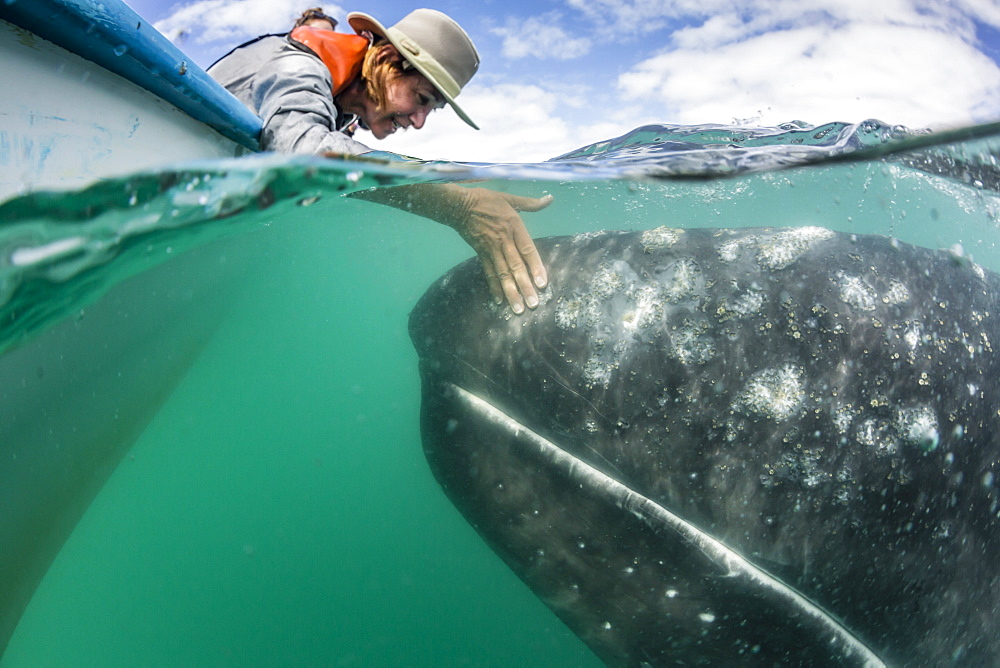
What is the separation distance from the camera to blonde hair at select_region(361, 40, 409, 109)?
419 centimetres

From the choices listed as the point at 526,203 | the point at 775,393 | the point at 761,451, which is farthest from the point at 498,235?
the point at 761,451

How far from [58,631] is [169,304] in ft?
12.5

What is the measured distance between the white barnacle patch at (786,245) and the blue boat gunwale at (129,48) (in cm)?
297

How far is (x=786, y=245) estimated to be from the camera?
9.19 feet

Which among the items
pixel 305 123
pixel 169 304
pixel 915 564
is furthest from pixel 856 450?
pixel 169 304

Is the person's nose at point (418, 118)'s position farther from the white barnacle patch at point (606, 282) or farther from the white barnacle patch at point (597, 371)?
the white barnacle patch at point (597, 371)

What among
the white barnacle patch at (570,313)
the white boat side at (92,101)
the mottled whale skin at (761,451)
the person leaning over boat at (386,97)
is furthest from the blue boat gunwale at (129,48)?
the white barnacle patch at (570,313)

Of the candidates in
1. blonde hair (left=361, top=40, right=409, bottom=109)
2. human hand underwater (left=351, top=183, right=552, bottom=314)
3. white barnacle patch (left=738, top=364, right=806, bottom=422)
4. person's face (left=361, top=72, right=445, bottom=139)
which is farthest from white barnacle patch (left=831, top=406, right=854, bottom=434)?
blonde hair (left=361, top=40, right=409, bottom=109)

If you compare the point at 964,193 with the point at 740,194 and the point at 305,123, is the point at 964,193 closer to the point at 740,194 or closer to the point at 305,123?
the point at 740,194

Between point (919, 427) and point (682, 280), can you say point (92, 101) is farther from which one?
point (919, 427)

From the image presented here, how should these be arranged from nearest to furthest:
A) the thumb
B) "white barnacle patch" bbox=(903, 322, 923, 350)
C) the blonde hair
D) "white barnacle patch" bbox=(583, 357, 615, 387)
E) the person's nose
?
"white barnacle patch" bbox=(903, 322, 923, 350) → "white barnacle patch" bbox=(583, 357, 615, 387) → the thumb → the blonde hair → the person's nose

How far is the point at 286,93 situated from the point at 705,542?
3508mm

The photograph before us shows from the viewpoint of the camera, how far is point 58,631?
5293mm

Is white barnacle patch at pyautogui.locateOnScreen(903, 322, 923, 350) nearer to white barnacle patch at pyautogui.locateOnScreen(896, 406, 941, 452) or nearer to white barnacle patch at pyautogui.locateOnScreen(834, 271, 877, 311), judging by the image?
white barnacle patch at pyautogui.locateOnScreen(834, 271, 877, 311)
